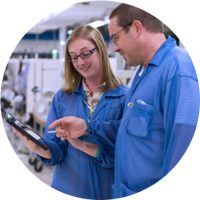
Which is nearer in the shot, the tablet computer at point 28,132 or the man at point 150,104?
the man at point 150,104

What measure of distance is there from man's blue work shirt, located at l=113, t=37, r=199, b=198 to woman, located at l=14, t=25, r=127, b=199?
2.5 inches

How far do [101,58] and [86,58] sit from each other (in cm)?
5

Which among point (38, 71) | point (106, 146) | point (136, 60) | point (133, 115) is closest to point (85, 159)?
point (106, 146)

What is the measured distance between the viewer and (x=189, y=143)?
983mm

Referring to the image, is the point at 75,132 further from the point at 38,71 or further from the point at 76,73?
the point at 38,71

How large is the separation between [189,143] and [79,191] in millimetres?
357

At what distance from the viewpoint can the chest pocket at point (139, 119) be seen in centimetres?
93

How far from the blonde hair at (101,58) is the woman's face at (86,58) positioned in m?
0.01

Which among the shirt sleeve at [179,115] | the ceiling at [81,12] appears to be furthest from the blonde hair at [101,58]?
the shirt sleeve at [179,115]

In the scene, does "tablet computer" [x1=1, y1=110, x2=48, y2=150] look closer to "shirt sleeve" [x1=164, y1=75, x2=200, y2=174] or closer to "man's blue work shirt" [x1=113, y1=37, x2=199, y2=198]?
"man's blue work shirt" [x1=113, y1=37, x2=199, y2=198]

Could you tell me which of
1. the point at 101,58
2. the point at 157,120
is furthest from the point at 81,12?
the point at 157,120

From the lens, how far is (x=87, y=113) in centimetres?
108

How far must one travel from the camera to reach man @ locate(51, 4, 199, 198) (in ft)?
2.98

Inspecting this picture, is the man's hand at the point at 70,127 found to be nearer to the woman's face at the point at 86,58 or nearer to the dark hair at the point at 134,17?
the woman's face at the point at 86,58
